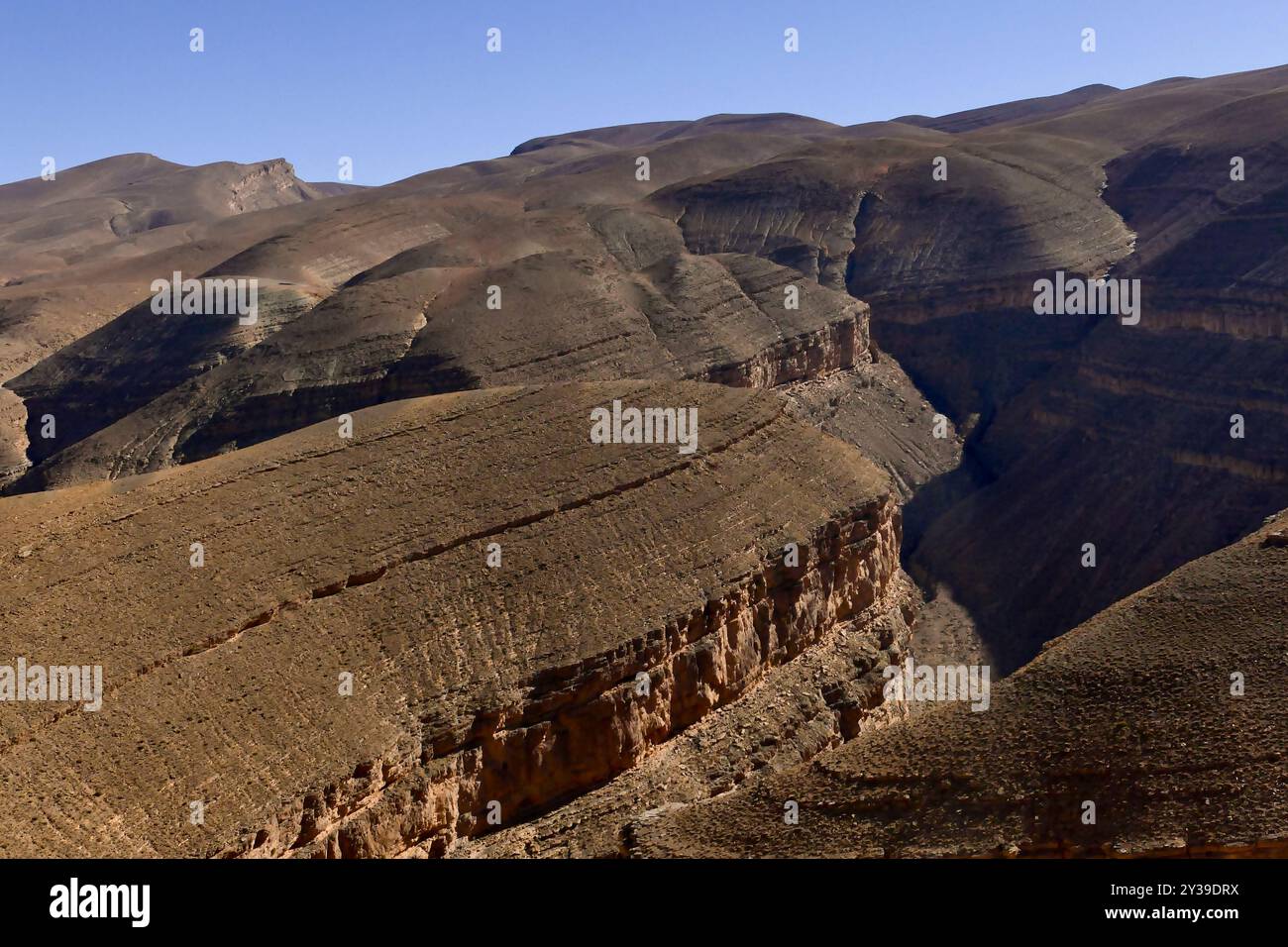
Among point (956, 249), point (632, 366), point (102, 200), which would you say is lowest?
point (632, 366)

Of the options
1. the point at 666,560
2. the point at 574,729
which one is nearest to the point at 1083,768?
the point at 574,729

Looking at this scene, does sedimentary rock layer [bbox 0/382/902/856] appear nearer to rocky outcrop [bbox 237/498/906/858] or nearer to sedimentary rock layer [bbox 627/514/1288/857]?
rocky outcrop [bbox 237/498/906/858]

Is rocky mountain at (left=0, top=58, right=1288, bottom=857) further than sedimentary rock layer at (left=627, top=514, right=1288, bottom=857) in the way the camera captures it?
Yes

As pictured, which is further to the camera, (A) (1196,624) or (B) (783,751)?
(B) (783,751)

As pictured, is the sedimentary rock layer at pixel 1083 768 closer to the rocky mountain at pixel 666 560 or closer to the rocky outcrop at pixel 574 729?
the rocky mountain at pixel 666 560

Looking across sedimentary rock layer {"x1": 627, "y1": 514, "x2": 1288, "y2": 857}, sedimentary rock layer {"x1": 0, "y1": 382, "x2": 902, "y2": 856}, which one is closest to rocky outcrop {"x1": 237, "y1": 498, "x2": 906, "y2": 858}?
sedimentary rock layer {"x1": 0, "y1": 382, "x2": 902, "y2": 856}

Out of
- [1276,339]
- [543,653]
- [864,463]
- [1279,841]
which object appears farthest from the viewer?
[1276,339]

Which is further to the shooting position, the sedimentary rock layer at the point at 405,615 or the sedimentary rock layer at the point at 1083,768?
the sedimentary rock layer at the point at 405,615

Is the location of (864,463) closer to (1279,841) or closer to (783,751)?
(783,751)

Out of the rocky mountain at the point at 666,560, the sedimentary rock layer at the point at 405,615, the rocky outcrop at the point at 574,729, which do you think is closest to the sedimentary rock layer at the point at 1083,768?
the rocky mountain at the point at 666,560

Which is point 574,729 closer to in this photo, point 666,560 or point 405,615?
point 405,615
